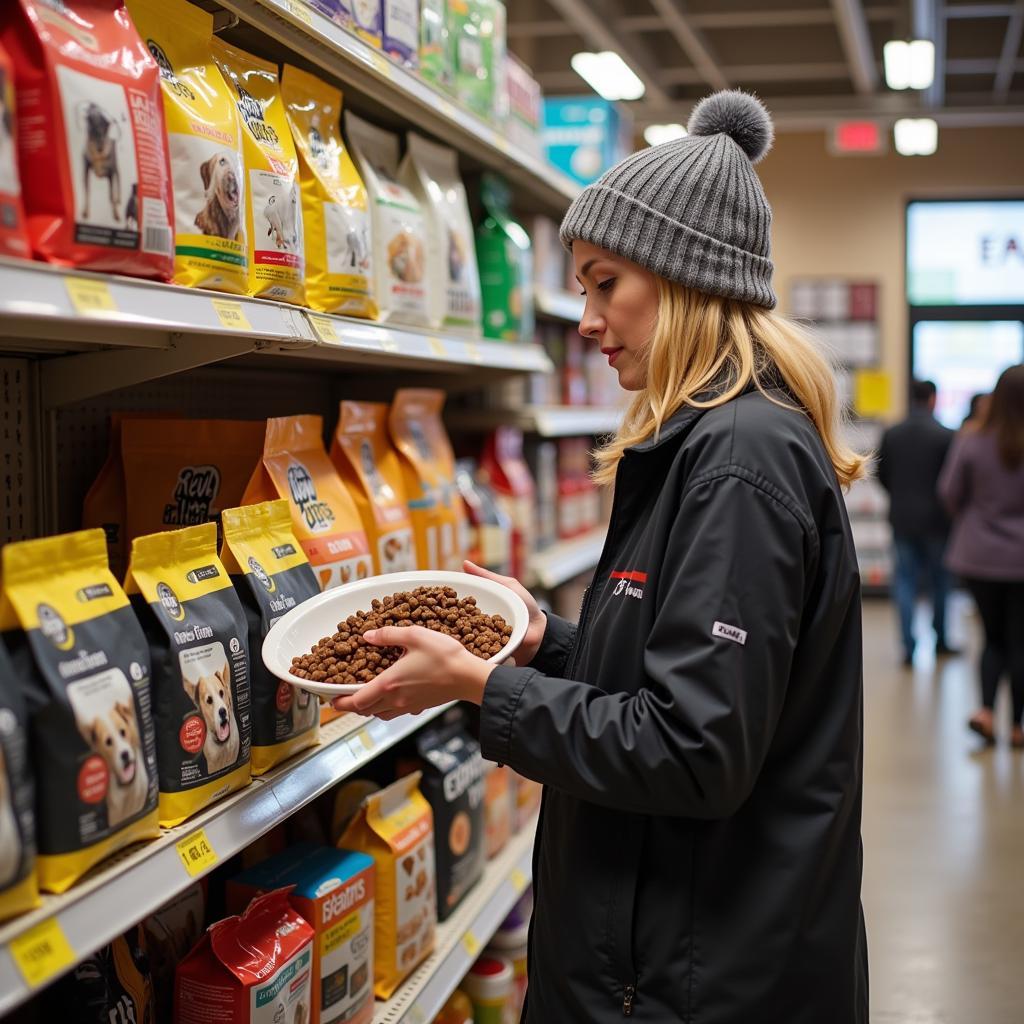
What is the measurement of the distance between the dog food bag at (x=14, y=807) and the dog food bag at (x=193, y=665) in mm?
273

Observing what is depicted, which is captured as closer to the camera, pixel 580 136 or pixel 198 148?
pixel 198 148

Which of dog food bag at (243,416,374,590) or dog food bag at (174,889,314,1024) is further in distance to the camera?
dog food bag at (243,416,374,590)

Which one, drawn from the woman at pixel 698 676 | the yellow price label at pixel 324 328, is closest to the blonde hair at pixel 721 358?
the woman at pixel 698 676

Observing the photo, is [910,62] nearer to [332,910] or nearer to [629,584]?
[629,584]

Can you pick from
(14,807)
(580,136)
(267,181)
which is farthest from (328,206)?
(580,136)

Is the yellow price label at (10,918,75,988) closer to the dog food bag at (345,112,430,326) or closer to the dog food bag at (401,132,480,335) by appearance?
the dog food bag at (345,112,430,326)

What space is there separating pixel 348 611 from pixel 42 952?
0.74 metres

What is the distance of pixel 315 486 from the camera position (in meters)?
2.01

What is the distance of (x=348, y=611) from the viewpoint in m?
1.73

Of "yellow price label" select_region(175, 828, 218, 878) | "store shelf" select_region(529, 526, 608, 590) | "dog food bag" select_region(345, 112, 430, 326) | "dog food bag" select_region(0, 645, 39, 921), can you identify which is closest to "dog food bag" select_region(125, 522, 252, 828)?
"yellow price label" select_region(175, 828, 218, 878)

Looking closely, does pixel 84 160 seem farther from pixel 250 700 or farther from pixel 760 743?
pixel 760 743

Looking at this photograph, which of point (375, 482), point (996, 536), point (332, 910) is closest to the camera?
point (332, 910)

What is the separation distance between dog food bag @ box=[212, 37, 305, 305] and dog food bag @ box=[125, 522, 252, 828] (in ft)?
1.33

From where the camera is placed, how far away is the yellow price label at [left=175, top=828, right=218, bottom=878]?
1.34 metres
